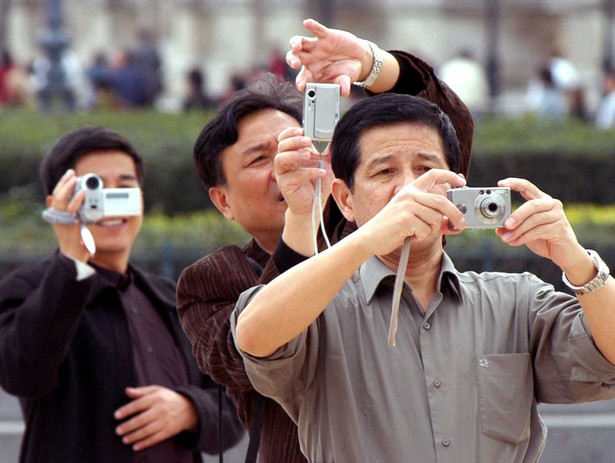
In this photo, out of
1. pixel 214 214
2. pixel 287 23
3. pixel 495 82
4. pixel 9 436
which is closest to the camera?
pixel 9 436

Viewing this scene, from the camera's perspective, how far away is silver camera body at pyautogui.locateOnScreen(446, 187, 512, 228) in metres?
2.50

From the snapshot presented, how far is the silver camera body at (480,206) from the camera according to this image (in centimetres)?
250

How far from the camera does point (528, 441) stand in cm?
276

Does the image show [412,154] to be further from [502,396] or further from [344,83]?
[502,396]

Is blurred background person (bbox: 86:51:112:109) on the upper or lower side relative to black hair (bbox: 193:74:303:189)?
lower

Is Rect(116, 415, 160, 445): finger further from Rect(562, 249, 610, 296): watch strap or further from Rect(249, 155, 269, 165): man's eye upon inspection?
Rect(562, 249, 610, 296): watch strap

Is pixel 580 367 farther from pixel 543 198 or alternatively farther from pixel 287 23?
pixel 287 23

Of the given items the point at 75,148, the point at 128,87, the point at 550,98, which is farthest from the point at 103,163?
the point at 128,87

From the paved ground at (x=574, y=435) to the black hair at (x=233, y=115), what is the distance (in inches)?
92.2

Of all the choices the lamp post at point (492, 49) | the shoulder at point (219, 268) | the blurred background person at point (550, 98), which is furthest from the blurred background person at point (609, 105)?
the shoulder at point (219, 268)

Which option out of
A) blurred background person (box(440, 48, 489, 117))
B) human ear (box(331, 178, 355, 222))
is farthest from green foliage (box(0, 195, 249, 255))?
blurred background person (box(440, 48, 489, 117))

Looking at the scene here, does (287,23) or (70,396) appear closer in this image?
(70,396)

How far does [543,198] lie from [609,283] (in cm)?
21

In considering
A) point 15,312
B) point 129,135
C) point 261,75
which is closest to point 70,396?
point 15,312
